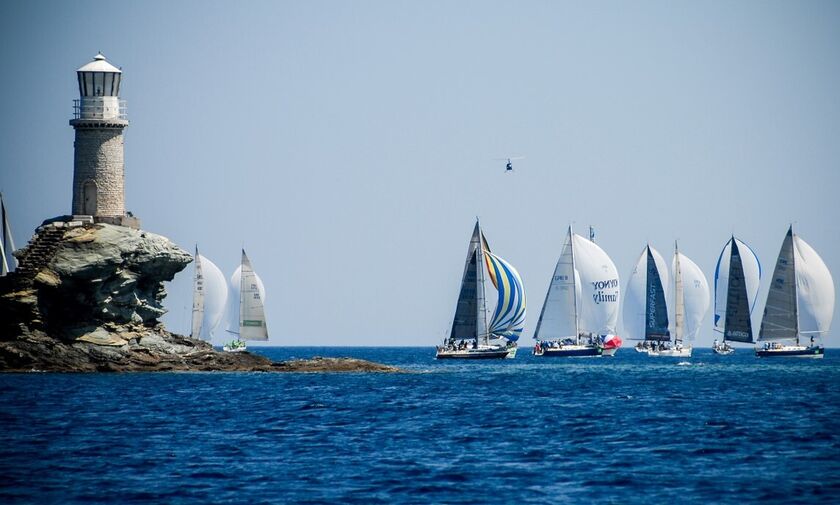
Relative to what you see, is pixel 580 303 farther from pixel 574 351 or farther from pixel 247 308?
pixel 247 308

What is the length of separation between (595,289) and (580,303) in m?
1.86

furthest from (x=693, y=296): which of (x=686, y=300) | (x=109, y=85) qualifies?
(x=109, y=85)

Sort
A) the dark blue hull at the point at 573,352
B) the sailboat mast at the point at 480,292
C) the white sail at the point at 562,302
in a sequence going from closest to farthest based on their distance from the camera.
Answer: the sailboat mast at the point at 480,292 < the white sail at the point at 562,302 < the dark blue hull at the point at 573,352

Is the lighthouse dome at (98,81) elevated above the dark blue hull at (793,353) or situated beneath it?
elevated above

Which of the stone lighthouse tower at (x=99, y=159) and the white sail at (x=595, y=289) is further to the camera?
the white sail at (x=595, y=289)

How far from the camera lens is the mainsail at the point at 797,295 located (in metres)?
97.7

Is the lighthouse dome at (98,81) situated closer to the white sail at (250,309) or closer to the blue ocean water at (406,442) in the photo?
the blue ocean water at (406,442)

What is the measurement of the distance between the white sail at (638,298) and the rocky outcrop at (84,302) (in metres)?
54.0

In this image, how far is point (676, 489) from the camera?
27875mm

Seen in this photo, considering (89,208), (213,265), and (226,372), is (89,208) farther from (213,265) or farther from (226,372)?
(213,265)

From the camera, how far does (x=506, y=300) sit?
9719 cm

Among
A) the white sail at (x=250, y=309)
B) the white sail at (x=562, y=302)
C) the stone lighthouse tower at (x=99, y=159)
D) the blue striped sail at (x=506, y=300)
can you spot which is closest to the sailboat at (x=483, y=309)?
the blue striped sail at (x=506, y=300)

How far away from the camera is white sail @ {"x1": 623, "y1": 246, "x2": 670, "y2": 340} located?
109938 millimetres

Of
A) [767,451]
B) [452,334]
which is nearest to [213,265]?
[452,334]
